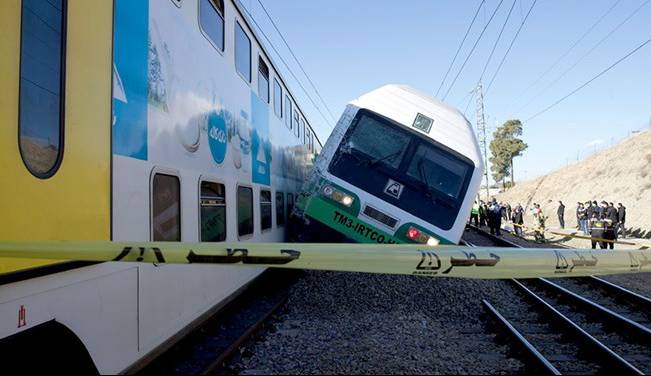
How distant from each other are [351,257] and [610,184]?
4438 cm

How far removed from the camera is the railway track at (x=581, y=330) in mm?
5406

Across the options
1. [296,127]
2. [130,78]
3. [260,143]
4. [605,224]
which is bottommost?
[605,224]

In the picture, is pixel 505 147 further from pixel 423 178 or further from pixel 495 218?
pixel 423 178

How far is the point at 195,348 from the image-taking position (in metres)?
5.66

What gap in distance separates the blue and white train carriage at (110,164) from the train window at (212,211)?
23 mm

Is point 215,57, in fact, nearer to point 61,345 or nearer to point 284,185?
point 61,345

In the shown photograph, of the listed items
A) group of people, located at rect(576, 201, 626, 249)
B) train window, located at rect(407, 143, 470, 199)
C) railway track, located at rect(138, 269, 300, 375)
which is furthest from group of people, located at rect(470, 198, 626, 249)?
railway track, located at rect(138, 269, 300, 375)

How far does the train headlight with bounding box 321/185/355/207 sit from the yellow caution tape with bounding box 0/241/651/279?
4953 mm

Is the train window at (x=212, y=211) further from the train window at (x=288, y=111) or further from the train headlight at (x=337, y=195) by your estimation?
the train window at (x=288, y=111)

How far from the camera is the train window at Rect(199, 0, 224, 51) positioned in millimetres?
5781

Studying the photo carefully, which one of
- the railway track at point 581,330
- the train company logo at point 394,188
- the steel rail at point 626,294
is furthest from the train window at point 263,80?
the steel rail at point 626,294

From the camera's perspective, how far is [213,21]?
6199 millimetres

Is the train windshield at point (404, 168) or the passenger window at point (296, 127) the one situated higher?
the passenger window at point (296, 127)

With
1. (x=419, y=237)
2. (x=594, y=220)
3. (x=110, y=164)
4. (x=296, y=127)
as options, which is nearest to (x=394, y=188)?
(x=419, y=237)
